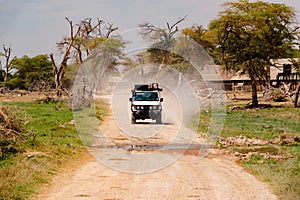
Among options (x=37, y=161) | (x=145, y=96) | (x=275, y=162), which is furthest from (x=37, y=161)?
(x=145, y=96)

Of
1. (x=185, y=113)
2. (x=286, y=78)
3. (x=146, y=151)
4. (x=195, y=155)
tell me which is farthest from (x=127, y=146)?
(x=286, y=78)

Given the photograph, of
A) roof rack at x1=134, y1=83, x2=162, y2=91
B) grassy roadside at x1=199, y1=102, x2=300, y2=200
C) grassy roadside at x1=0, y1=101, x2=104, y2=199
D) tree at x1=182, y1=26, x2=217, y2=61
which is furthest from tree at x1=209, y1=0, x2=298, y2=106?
grassy roadside at x1=0, y1=101, x2=104, y2=199

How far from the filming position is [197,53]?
50250 mm

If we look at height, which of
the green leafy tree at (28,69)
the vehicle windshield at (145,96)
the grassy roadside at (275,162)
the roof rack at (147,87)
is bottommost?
the grassy roadside at (275,162)

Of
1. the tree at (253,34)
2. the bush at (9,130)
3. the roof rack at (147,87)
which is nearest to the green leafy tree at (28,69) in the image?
the tree at (253,34)

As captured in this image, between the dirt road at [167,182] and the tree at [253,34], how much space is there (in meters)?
27.6

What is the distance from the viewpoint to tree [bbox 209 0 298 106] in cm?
4288

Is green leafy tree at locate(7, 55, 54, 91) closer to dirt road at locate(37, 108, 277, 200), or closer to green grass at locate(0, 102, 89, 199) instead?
green grass at locate(0, 102, 89, 199)

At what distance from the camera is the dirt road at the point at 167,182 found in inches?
411

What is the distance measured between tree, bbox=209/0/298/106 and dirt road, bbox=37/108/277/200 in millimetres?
27639

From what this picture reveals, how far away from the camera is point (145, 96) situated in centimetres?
2338

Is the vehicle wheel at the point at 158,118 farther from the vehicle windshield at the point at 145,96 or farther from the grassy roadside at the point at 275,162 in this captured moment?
the grassy roadside at the point at 275,162

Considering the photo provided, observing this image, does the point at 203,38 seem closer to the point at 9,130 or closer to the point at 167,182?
the point at 9,130

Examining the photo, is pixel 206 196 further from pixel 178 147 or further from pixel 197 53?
pixel 197 53
